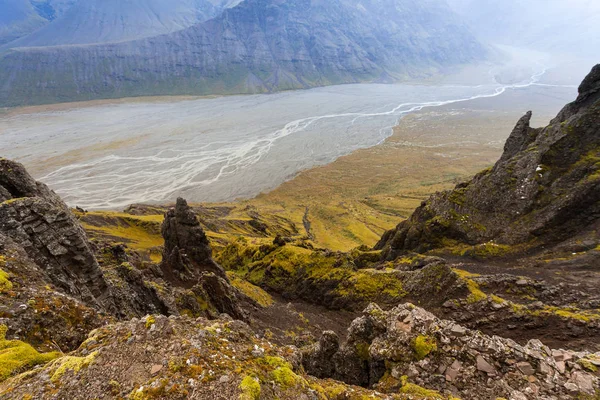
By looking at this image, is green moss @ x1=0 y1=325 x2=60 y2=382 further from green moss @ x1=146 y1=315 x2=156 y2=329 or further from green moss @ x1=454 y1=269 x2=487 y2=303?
green moss @ x1=454 y1=269 x2=487 y2=303

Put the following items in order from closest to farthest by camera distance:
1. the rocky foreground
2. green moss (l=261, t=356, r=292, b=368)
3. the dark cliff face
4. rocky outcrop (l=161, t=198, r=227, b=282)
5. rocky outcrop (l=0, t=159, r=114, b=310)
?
the rocky foreground → green moss (l=261, t=356, r=292, b=368) → rocky outcrop (l=0, t=159, r=114, b=310) → the dark cliff face → rocky outcrop (l=161, t=198, r=227, b=282)

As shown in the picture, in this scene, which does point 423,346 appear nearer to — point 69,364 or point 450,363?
point 450,363

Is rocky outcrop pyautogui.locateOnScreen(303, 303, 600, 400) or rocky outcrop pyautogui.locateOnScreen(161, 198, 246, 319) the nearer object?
rocky outcrop pyautogui.locateOnScreen(303, 303, 600, 400)

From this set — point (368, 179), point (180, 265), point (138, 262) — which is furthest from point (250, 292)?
point (368, 179)

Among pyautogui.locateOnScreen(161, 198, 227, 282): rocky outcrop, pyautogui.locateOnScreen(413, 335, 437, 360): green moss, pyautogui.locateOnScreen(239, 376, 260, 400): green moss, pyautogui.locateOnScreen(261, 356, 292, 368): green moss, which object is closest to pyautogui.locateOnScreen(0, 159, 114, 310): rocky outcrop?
pyautogui.locateOnScreen(261, 356, 292, 368): green moss

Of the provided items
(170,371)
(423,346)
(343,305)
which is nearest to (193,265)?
(343,305)

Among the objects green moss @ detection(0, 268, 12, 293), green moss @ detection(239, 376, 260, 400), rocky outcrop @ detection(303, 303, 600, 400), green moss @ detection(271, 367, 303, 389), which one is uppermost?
green moss @ detection(0, 268, 12, 293)

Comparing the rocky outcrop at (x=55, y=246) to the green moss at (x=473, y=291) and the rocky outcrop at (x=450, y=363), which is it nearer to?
the rocky outcrop at (x=450, y=363)

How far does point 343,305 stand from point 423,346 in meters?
16.8

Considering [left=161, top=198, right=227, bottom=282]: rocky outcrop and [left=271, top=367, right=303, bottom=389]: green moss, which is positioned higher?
[left=271, top=367, right=303, bottom=389]: green moss

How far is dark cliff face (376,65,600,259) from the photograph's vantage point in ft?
88.3

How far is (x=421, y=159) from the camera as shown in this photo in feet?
541

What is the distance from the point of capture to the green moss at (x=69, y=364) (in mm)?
8211

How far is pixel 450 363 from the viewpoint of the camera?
1212 centimetres
